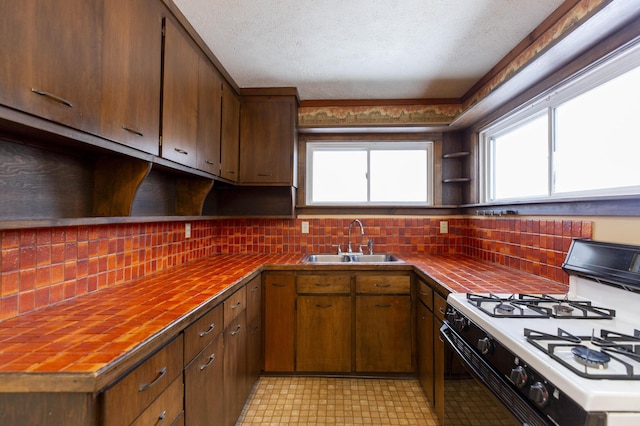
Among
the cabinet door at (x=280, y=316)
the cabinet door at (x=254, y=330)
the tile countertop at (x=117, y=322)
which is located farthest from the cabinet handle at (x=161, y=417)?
the cabinet door at (x=280, y=316)

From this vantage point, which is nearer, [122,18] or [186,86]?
[122,18]

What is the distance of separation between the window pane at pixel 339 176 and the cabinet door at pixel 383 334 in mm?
1080

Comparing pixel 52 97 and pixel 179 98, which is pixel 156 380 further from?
pixel 179 98

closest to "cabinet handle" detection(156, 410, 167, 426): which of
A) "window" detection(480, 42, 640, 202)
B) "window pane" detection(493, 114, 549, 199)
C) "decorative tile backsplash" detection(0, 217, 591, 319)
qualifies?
"decorative tile backsplash" detection(0, 217, 591, 319)

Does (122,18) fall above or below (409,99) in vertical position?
below

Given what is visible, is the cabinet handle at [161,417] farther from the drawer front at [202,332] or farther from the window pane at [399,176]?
the window pane at [399,176]

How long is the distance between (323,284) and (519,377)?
4.98ft

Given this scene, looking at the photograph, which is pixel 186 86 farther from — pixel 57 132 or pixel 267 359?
pixel 267 359

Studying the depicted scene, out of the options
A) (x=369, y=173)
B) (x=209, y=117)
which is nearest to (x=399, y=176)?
(x=369, y=173)

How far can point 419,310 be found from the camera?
7.00 ft

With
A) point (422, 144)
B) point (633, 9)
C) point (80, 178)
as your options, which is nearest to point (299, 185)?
point (422, 144)

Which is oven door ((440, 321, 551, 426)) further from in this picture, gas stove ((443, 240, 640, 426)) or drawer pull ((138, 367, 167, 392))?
drawer pull ((138, 367, 167, 392))

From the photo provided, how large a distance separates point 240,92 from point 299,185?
0.99 m

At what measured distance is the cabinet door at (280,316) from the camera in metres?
2.27
